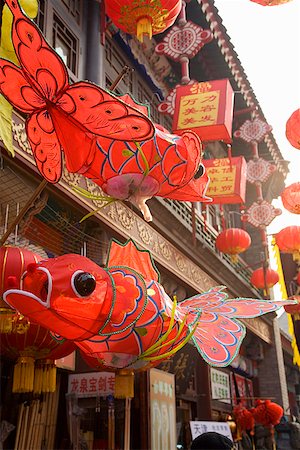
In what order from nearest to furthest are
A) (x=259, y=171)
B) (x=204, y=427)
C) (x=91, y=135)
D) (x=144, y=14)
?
1. (x=91, y=135)
2. (x=144, y=14)
3. (x=204, y=427)
4. (x=259, y=171)

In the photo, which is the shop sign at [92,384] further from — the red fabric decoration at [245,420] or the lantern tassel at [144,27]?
the red fabric decoration at [245,420]

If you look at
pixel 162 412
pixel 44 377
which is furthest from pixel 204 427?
pixel 44 377

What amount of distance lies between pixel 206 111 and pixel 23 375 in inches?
194

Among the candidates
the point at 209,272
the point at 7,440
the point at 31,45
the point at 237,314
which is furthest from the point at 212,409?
the point at 31,45

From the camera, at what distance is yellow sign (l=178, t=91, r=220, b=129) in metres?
7.52

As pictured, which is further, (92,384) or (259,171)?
(259,171)

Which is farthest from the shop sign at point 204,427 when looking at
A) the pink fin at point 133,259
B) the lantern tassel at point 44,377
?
the pink fin at point 133,259

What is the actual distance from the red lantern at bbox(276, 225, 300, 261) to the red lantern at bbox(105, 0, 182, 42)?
5.50 metres

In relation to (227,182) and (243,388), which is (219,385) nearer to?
(243,388)

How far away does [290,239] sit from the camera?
995 cm

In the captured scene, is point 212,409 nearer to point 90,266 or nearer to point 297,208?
point 297,208

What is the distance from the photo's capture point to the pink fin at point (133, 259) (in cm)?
438

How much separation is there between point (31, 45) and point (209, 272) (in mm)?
8372

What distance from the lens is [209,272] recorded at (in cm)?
1068
